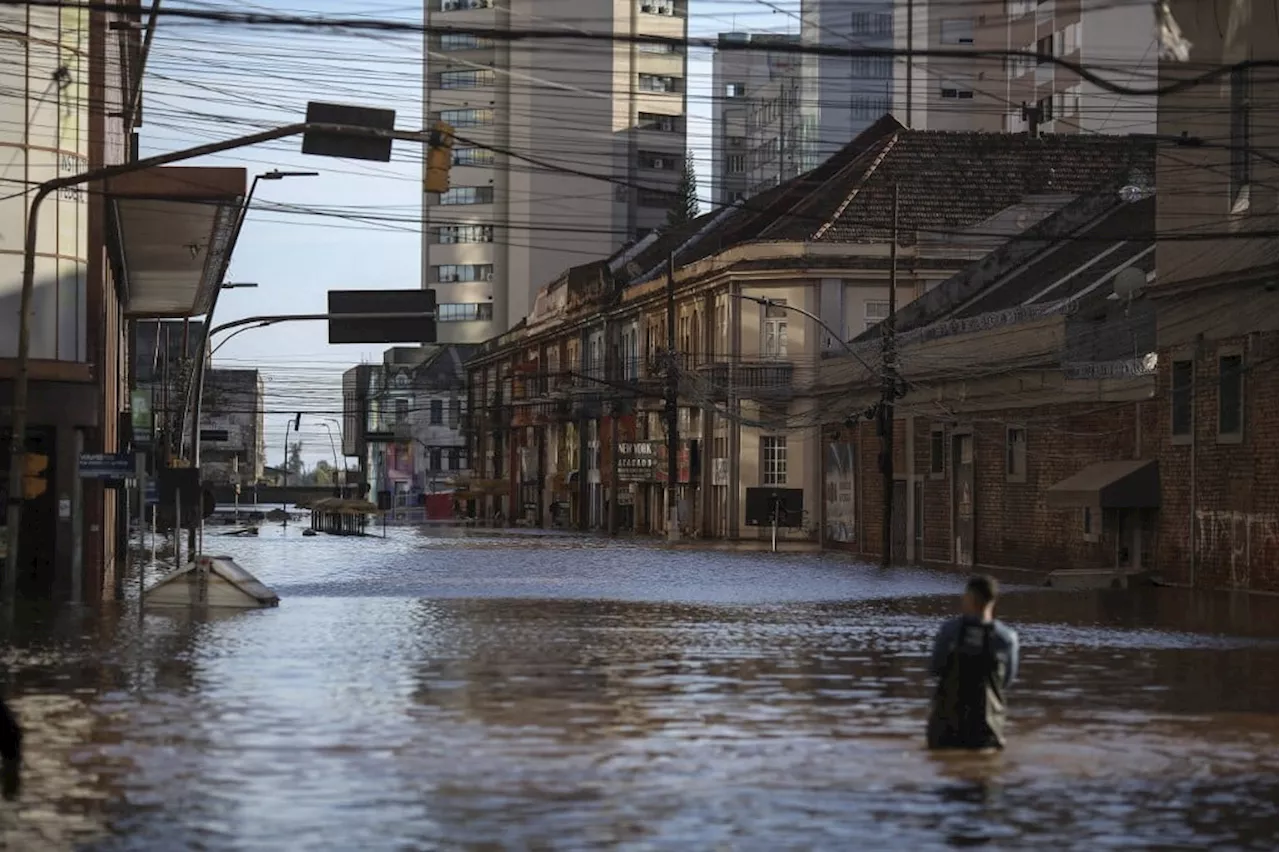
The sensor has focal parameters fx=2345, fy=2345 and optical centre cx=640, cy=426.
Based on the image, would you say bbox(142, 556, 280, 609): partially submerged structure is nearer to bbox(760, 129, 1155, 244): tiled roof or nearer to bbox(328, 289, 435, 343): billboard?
bbox(328, 289, 435, 343): billboard

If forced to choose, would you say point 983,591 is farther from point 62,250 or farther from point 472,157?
point 472,157

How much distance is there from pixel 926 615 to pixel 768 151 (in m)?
131

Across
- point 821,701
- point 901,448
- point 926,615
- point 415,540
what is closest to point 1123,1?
point 821,701

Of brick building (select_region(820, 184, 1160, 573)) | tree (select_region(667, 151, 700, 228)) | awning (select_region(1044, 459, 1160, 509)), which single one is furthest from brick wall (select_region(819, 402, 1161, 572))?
tree (select_region(667, 151, 700, 228))

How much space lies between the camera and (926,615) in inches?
1422

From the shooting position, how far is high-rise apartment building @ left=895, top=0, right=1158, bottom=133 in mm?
81188

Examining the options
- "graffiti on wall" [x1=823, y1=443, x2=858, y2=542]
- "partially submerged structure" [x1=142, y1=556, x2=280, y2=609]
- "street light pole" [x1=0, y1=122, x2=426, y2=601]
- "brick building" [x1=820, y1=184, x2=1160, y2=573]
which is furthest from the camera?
"graffiti on wall" [x1=823, y1=443, x2=858, y2=542]

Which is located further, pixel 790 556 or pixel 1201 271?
pixel 790 556

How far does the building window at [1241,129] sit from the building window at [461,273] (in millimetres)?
113252

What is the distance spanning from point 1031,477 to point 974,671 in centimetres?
4073

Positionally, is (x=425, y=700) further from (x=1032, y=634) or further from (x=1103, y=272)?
(x=1103, y=272)

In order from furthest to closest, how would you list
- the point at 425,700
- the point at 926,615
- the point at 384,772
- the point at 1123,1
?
the point at 926,615 < the point at 1123,1 < the point at 425,700 < the point at 384,772

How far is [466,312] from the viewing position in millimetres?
157000

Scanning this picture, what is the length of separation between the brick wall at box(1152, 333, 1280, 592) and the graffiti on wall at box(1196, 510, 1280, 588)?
0.7 inches
